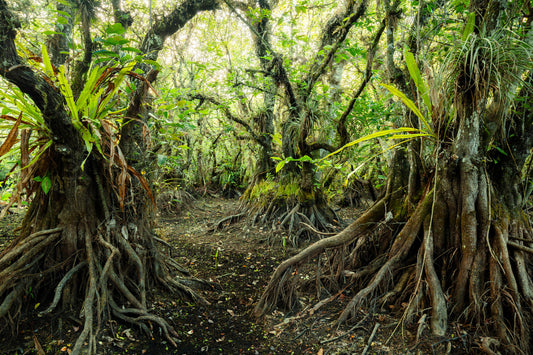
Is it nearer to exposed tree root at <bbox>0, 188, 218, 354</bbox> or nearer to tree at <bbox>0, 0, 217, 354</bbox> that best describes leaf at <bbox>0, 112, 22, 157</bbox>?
tree at <bbox>0, 0, 217, 354</bbox>

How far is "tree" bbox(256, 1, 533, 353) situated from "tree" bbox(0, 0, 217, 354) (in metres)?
2.23

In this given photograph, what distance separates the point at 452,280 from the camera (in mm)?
2799

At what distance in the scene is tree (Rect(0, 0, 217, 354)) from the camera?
7.95 feet

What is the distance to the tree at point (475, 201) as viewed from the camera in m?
2.46

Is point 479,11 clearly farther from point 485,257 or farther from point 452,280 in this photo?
point 452,280

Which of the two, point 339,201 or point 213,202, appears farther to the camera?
point 213,202

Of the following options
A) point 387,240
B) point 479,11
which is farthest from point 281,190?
point 479,11

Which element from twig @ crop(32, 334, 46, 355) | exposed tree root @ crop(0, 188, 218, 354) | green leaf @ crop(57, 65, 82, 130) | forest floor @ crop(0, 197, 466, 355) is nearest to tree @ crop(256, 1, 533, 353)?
forest floor @ crop(0, 197, 466, 355)

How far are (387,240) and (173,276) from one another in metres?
2.68

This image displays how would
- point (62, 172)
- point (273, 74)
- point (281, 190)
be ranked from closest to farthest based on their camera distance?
1. point (62, 172)
2. point (273, 74)
3. point (281, 190)

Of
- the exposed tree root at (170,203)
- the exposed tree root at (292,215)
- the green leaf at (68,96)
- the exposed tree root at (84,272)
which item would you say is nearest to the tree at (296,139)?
the exposed tree root at (292,215)

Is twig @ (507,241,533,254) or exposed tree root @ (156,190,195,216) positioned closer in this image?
twig @ (507,241,533,254)

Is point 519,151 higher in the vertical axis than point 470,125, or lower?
lower

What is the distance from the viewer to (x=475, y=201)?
2.75 m
